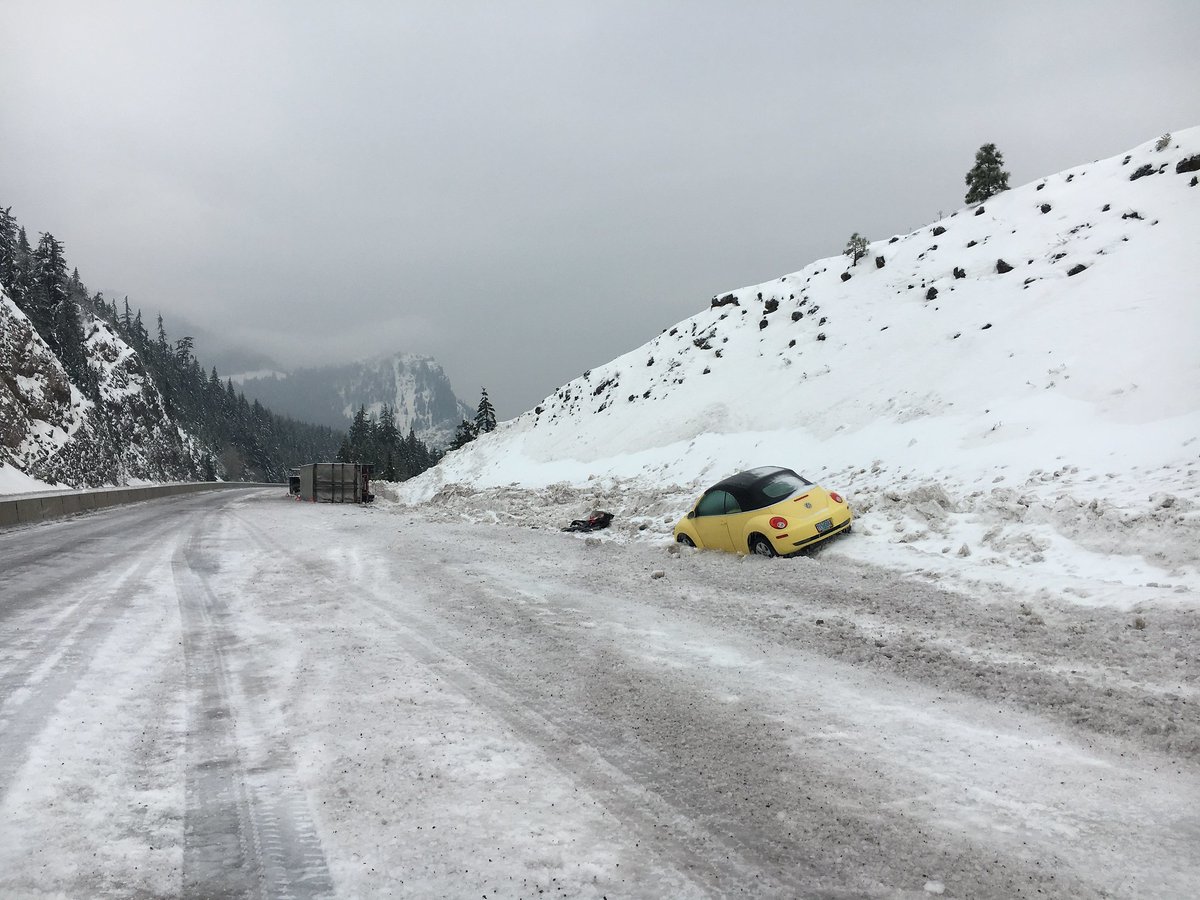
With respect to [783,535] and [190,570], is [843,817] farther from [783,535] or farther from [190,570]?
[190,570]

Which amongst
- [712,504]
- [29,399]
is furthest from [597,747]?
[29,399]

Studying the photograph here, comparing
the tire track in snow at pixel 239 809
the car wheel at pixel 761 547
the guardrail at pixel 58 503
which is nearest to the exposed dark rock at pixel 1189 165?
the car wheel at pixel 761 547

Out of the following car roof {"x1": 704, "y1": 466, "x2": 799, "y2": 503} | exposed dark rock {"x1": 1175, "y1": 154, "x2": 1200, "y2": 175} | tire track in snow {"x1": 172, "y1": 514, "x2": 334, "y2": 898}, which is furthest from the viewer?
exposed dark rock {"x1": 1175, "y1": 154, "x2": 1200, "y2": 175}

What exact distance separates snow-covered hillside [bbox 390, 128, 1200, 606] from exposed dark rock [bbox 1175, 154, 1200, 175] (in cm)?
6

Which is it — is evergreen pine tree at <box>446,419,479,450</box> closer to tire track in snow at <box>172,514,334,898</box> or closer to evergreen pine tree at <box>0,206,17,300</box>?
evergreen pine tree at <box>0,206,17,300</box>

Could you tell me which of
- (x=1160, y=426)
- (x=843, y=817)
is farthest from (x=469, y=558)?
(x=1160, y=426)

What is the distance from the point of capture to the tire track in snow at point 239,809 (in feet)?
8.89

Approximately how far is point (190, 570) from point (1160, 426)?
675 inches

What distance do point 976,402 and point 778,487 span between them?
8626 millimetres

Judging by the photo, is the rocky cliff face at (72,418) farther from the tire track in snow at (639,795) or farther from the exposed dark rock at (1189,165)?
the exposed dark rock at (1189,165)

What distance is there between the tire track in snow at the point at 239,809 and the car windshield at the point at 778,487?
8.29 meters

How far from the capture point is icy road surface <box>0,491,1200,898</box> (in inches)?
110

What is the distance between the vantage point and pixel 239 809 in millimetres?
3223

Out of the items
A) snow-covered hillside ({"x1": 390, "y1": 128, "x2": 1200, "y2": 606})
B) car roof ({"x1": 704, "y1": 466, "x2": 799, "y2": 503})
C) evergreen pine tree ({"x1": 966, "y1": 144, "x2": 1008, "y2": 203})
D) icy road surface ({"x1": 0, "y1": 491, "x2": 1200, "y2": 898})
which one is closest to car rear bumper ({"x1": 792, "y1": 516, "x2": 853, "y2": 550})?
snow-covered hillside ({"x1": 390, "y1": 128, "x2": 1200, "y2": 606})
